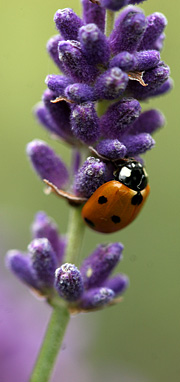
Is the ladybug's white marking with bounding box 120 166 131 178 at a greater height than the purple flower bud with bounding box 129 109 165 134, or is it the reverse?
the purple flower bud with bounding box 129 109 165 134

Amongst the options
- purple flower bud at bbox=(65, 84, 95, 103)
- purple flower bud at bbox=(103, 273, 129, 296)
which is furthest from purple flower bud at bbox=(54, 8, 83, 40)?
purple flower bud at bbox=(103, 273, 129, 296)

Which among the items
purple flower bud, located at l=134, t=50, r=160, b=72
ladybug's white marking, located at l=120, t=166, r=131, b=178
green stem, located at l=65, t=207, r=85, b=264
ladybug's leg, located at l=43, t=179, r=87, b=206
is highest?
purple flower bud, located at l=134, t=50, r=160, b=72

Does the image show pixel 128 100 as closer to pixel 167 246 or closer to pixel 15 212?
pixel 15 212

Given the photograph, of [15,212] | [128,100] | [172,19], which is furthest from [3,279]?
[172,19]

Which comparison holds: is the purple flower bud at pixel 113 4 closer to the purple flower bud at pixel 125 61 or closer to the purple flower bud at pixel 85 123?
the purple flower bud at pixel 125 61

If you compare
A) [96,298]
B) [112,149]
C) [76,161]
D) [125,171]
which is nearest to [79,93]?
[112,149]

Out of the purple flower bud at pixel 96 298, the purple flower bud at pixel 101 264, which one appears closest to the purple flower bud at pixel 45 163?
the purple flower bud at pixel 101 264

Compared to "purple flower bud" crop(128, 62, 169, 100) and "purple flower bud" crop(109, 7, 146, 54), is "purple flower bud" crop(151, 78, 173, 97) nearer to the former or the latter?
"purple flower bud" crop(128, 62, 169, 100)
